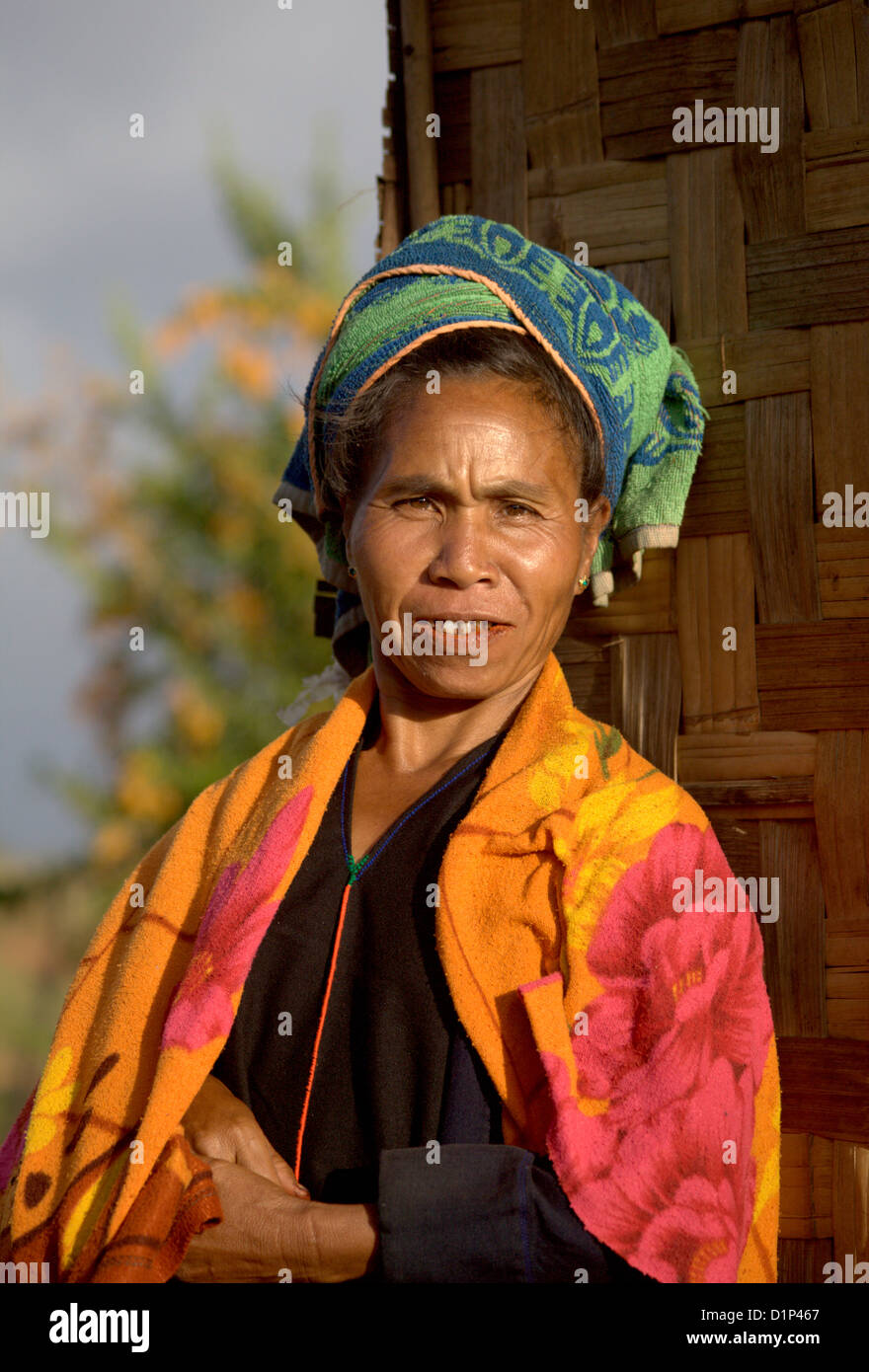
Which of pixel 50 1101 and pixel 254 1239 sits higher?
pixel 50 1101

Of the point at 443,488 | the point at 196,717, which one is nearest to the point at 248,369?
the point at 196,717

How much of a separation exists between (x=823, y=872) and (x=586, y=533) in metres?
0.64

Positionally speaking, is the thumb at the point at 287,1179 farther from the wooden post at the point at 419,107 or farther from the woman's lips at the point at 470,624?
the wooden post at the point at 419,107

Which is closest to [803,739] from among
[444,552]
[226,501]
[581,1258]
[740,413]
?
[740,413]

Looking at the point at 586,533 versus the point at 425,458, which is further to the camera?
the point at 586,533

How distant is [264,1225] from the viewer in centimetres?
143

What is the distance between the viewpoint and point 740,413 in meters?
2.03

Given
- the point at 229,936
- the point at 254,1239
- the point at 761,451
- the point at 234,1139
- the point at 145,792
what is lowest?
the point at 254,1239

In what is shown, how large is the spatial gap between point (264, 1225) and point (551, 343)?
3.92ft

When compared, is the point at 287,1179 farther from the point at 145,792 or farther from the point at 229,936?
the point at 145,792

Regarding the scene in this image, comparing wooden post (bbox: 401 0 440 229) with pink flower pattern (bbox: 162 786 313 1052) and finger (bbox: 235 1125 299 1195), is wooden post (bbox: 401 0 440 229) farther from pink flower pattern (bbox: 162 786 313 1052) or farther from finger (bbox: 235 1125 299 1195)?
finger (bbox: 235 1125 299 1195)

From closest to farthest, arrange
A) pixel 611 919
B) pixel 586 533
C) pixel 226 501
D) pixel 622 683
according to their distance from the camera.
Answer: pixel 611 919 → pixel 586 533 → pixel 622 683 → pixel 226 501

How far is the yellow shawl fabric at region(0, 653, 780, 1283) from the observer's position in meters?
1.35

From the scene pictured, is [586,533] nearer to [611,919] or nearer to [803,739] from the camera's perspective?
[803,739]
